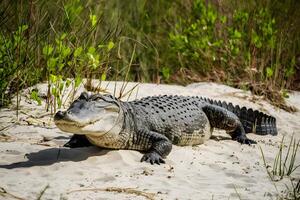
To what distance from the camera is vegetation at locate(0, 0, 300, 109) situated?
6.45 metres

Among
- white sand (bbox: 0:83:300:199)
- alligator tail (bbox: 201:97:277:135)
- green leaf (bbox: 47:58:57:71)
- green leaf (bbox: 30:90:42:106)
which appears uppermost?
green leaf (bbox: 47:58:57:71)

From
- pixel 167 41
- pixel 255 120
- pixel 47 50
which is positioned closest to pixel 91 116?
pixel 47 50

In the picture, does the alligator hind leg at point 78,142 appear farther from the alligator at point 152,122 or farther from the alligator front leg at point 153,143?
the alligator front leg at point 153,143

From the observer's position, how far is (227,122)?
6438 mm

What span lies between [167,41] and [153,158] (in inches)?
216

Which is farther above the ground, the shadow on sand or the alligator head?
the alligator head

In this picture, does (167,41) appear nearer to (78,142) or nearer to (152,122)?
(152,122)

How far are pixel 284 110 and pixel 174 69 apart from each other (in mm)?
2470

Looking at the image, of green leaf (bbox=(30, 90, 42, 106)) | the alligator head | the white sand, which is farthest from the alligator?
green leaf (bbox=(30, 90, 42, 106))

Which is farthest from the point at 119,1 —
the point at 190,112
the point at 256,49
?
the point at 190,112

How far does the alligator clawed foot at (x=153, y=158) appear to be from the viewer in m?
4.81

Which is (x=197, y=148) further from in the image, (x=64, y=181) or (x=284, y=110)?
(x=284, y=110)

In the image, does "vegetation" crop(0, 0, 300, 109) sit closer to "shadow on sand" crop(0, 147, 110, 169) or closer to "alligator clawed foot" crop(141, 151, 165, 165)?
"shadow on sand" crop(0, 147, 110, 169)

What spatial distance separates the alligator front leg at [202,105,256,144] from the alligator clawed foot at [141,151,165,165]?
1596 millimetres
